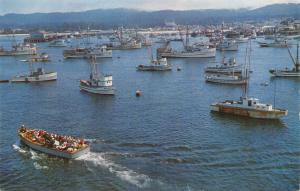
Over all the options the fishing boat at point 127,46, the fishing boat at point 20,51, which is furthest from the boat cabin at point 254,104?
the fishing boat at point 127,46

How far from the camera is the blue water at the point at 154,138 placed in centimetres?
4116

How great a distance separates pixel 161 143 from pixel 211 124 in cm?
1049

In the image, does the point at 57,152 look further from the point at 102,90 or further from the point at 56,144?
the point at 102,90

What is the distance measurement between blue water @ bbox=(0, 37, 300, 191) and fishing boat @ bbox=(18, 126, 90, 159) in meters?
0.78

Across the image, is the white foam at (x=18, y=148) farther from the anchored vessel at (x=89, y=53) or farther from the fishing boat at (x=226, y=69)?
the anchored vessel at (x=89, y=53)

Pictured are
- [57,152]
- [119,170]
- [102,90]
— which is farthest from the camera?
[102,90]

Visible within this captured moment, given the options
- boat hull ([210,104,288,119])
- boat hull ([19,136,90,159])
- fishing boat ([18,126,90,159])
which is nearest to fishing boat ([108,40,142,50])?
boat hull ([210,104,288,119])

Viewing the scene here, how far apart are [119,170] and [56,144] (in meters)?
8.38

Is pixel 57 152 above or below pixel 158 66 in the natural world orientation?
below

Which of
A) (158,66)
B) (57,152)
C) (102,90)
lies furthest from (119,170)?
(158,66)

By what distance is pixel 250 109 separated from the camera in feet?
202

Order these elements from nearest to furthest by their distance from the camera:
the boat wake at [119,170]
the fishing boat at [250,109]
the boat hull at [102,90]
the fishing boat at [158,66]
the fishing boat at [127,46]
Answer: the boat wake at [119,170], the fishing boat at [250,109], the boat hull at [102,90], the fishing boat at [158,66], the fishing boat at [127,46]

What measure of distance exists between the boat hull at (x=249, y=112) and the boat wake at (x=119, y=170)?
72.7ft

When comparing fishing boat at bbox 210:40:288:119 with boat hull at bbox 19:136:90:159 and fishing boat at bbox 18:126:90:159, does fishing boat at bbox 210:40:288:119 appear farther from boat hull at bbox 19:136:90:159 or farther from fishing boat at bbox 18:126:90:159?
boat hull at bbox 19:136:90:159
